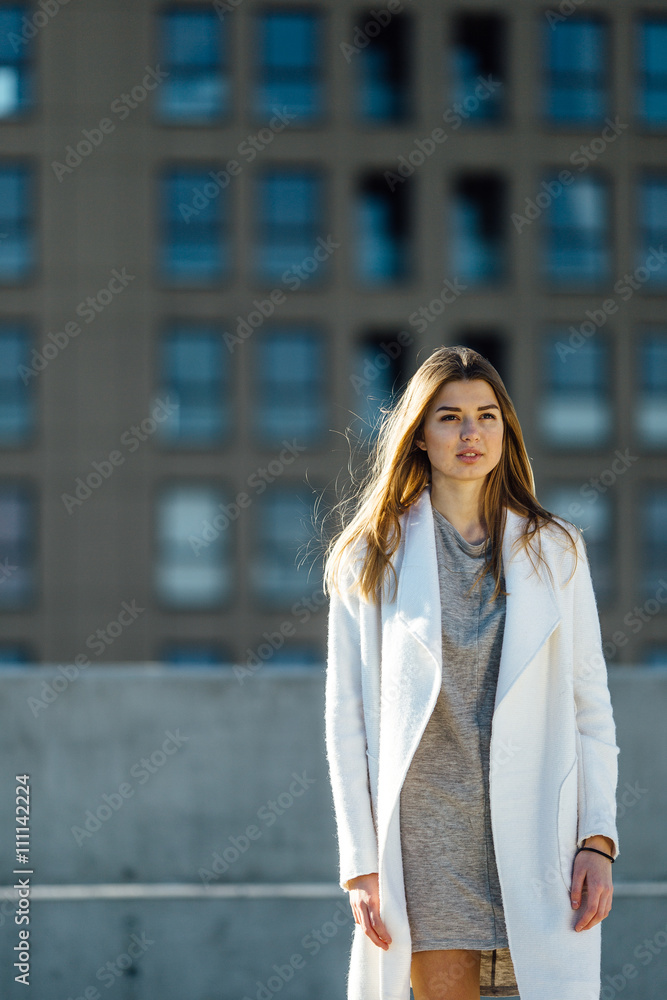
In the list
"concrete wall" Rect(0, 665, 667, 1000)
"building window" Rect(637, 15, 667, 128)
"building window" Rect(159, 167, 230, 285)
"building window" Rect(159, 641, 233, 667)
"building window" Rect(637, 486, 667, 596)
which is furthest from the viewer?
"building window" Rect(637, 15, 667, 128)

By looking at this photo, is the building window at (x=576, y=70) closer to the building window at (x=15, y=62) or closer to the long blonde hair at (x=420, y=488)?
the building window at (x=15, y=62)

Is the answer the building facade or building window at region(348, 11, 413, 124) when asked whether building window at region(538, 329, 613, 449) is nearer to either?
the building facade

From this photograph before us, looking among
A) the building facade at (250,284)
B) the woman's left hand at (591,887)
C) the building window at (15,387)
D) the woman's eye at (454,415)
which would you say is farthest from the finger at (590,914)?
the building window at (15,387)

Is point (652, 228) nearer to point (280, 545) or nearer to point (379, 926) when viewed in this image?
point (280, 545)

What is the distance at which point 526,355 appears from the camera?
87.1 ft

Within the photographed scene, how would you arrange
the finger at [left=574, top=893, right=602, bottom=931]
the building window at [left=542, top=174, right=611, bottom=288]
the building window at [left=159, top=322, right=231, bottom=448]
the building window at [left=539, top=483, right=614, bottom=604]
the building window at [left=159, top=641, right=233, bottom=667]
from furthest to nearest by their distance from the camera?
the building window at [left=542, top=174, right=611, bottom=288]
the building window at [left=539, top=483, right=614, bottom=604]
the building window at [left=159, top=322, right=231, bottom=448]
the building window at [left=159, top=641, right=233, bottom=667]
the finger at [left=574, top=893, right=602, bottom=931]

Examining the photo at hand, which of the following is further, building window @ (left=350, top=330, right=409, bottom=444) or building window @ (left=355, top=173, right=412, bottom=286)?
building window @ (left=355, top=173, right=412, bottom=286)

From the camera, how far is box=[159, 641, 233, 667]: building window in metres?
26.1

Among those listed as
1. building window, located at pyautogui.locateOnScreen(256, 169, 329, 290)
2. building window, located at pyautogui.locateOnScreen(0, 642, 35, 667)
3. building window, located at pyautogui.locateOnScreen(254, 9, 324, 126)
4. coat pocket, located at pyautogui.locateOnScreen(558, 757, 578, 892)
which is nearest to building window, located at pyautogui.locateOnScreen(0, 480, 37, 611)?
building window, located at pyautogui.locateOnScreen(0, 642, 35, 667)

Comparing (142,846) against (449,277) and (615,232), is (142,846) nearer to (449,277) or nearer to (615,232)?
(449,277)

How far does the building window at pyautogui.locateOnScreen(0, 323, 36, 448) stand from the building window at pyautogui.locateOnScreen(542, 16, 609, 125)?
14.8 meters

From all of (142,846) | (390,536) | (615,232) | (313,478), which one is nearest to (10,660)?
(313,478)

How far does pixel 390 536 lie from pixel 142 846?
2.68 metres

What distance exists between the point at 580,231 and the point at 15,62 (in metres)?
15.1
